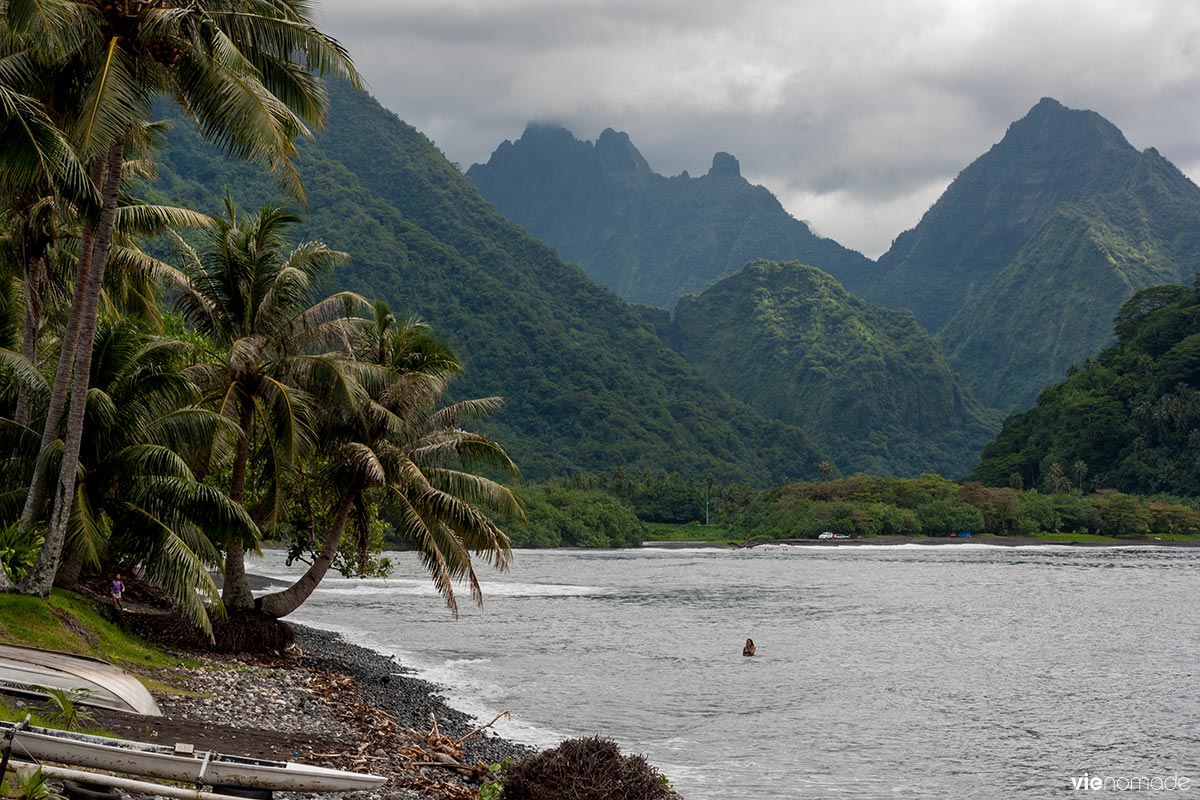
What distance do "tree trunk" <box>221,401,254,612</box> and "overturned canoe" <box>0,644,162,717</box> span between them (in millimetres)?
8748

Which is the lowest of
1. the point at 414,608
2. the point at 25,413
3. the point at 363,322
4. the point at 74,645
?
the point at 414,608

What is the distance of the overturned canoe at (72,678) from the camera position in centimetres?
1380

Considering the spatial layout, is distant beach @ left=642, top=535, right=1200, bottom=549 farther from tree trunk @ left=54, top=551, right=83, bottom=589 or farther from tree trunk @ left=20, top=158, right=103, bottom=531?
tree trunk @ left=20, top=158, right=103, bottom=531

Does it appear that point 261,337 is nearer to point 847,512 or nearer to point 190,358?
point 190,358

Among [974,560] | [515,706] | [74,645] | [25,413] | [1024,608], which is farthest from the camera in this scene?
[974,560]

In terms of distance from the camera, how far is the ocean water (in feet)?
76.1

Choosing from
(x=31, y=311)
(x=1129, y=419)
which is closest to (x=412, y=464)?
(x=31, y=311)

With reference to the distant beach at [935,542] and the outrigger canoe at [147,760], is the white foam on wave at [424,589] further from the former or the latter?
the distant beach at [935,542]

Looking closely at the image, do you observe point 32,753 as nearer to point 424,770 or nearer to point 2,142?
point 424,770

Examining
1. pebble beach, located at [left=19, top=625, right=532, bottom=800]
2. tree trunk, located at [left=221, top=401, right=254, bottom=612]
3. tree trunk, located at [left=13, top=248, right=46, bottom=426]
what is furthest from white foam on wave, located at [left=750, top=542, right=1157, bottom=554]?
tree trunk, located at [left=13, top=248, right=46, bottom=426]

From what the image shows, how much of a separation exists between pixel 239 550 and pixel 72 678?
11.2 meters

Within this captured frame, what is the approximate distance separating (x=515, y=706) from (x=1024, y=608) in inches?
1695

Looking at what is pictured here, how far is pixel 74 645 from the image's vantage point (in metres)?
18.1

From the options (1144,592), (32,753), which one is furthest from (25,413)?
(1144,592)
